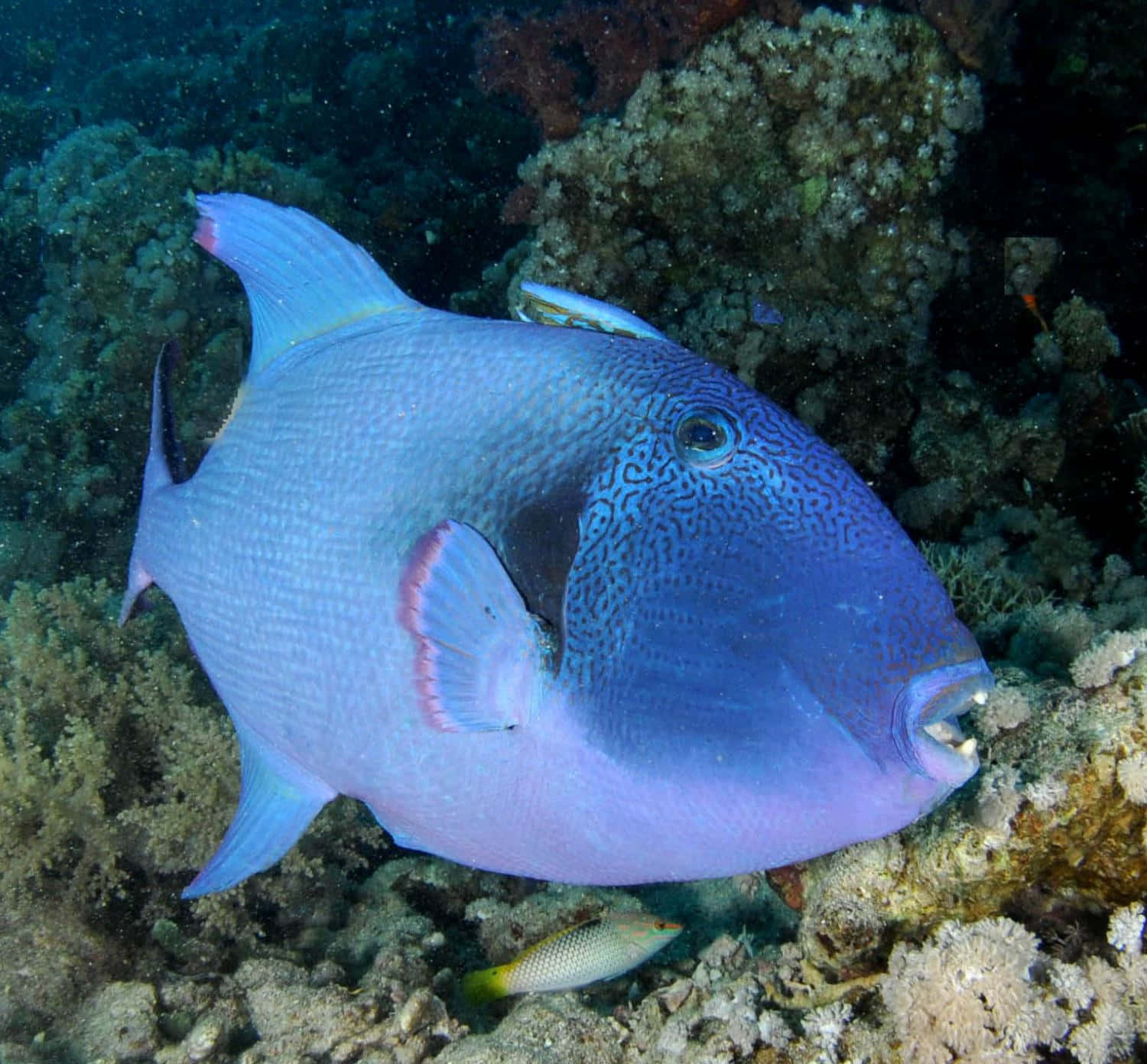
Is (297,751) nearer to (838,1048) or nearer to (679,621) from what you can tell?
(679,621)

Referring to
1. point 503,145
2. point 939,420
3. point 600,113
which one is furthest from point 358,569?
point 503,145

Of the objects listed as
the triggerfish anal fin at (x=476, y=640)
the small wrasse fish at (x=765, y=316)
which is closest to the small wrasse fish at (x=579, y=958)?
the triggerfish anal fin at (x=476, y=640)

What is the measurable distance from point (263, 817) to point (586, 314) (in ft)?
3.96

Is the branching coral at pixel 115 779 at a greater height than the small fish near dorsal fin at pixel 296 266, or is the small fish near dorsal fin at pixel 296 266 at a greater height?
the small fish near dorsal fin at pixel 296 266

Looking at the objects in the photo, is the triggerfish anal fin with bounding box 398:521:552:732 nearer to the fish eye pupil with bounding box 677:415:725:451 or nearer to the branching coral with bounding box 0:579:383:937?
the fish eye pupil with bounding box 677:415:725:451

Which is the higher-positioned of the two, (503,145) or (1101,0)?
(1101,0)

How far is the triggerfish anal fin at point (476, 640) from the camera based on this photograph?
1.13 metres

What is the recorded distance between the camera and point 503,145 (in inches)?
381

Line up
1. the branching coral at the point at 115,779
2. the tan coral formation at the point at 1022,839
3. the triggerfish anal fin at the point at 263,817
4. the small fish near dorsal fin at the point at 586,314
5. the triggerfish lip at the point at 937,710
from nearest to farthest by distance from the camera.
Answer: the triggerfish lip at the point at 937,710 → the small fish near dorsal fin at the point at 586,314 → the triggerfish anal fin at the point at 263,817 → the tan coral formation at the point at 1022,839 → the branching coral at the point at 115,779

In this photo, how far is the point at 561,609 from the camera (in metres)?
1.14

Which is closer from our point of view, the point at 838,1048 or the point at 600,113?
the point at 838,1048

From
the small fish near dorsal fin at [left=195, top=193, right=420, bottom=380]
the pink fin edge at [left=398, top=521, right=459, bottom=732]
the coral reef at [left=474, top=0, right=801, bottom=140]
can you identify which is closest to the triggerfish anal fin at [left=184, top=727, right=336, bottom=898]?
the pink fin edge at [left=398, top=521, right=459, bottom=732]

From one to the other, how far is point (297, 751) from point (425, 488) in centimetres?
60

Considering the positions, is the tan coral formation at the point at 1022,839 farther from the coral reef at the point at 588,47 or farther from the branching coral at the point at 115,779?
the coral reef at the point at 588,47
